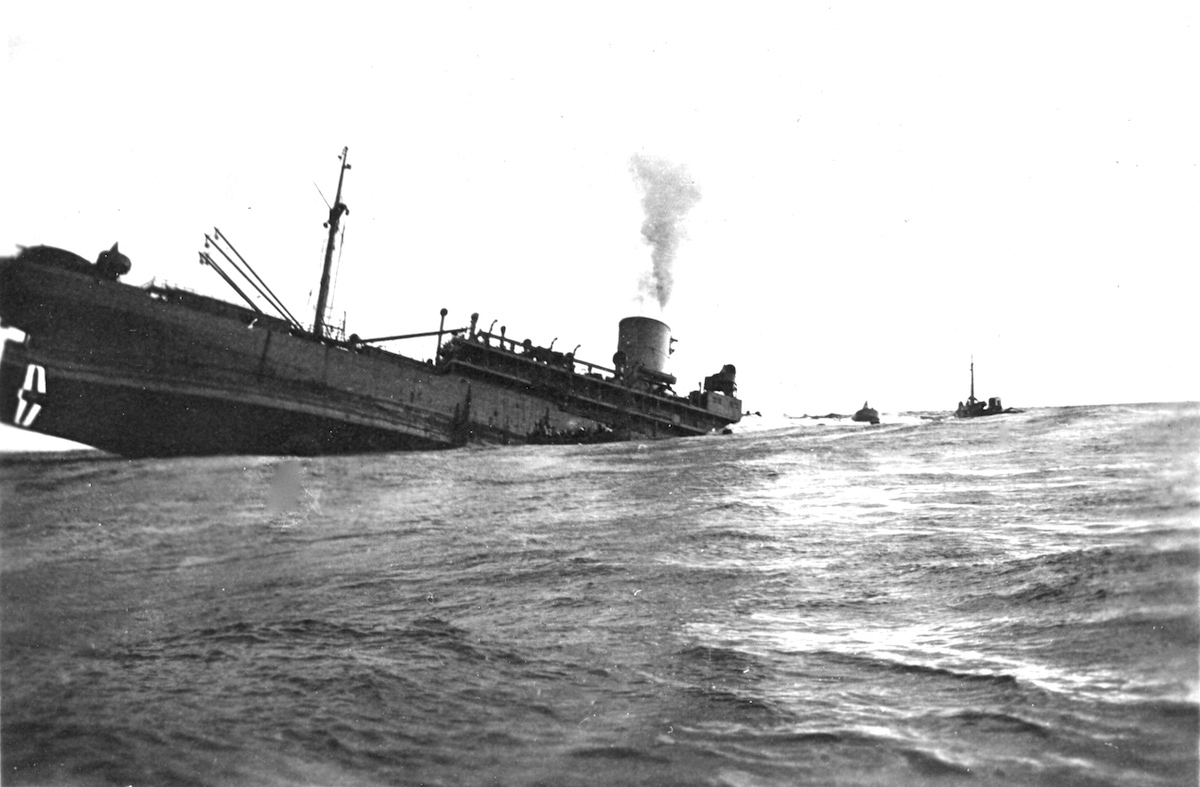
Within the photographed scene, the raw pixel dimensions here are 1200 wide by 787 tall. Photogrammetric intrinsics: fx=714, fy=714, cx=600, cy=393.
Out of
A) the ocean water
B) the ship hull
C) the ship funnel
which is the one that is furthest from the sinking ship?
the ocean water

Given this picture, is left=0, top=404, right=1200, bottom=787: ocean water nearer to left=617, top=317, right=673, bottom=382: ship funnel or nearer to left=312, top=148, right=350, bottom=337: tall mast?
left=312, top=148, right=350, bottom=337: tall mast

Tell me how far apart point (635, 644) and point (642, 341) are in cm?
2962

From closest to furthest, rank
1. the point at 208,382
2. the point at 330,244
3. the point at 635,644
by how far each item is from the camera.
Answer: the point at 635,644 < the point at 208,382 < the point at 330,244

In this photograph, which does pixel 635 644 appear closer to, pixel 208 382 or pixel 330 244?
pixel 208 382

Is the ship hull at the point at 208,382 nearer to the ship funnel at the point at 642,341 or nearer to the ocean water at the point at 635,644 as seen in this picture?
the ship funnel at the point at 642,341

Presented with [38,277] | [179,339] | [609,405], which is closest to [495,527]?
[179,339]

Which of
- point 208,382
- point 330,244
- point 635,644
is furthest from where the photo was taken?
point 330,244

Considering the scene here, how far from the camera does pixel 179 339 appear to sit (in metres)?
19.9

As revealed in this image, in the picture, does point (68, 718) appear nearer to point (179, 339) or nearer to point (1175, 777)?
point (1175, 777)

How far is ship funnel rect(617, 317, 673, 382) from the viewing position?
1328 inches

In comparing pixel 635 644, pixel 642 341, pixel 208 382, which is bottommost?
pixel 635 644

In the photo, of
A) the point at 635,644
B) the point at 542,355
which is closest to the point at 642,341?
the point at 542,355

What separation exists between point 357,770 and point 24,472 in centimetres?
2318

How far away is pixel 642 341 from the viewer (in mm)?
33844
